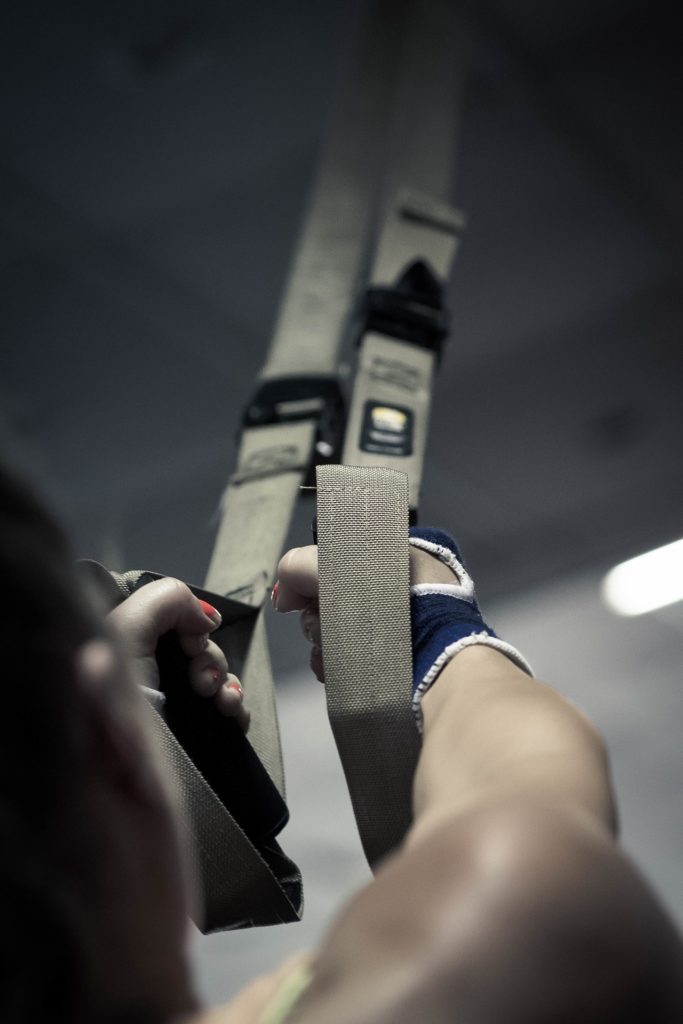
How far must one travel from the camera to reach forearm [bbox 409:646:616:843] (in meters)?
0.34

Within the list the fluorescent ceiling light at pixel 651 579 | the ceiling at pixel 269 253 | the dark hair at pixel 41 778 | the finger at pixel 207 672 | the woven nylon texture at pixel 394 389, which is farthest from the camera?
the fluorescent ceiling light at pixel 651 579

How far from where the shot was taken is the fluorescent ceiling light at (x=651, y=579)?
283cm

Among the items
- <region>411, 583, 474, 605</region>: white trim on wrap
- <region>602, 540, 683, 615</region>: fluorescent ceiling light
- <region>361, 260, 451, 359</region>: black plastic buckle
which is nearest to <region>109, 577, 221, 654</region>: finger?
<region>411, 583, 474, 605</region>: white trim on wrap

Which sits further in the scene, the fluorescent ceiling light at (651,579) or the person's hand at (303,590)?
the fluorescent ceiling light at (651,579)

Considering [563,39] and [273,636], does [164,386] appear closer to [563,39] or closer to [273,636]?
[273,636]

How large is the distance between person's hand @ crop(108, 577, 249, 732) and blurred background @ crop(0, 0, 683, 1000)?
0.71m

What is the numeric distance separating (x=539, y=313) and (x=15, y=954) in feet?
6.19

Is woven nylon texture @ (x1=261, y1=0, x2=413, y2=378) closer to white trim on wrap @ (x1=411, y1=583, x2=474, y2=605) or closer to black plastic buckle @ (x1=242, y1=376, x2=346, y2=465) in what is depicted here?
black plastic buckle @ (x1=242, y1=376, x2=346, y2=465)

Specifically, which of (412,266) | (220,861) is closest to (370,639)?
(220,861)

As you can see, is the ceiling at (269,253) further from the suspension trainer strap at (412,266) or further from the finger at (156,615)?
the finger at (156,615)

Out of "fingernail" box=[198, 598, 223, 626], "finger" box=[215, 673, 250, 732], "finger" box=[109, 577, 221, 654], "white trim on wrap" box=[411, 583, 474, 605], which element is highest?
"white trim on wrap" box=[411, 583, 474, 605]

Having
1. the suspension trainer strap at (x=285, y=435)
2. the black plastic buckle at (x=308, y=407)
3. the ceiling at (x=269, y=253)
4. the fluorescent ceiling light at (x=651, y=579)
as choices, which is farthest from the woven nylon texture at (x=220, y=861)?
the fluorescent ceiling light at (x=651, y=579)

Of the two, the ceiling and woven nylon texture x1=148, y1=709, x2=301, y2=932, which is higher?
the ceiling

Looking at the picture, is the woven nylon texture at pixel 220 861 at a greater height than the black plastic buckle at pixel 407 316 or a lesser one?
lesser
